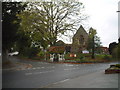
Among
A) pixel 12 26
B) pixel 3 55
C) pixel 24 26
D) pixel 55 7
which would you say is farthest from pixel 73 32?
pixel 12 26

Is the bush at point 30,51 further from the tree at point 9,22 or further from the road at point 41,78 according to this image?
the road at point 41,78

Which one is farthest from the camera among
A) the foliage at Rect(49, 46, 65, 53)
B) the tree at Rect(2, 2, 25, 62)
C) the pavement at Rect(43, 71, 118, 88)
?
the foliage at Rect(49, 46, 65, 53)

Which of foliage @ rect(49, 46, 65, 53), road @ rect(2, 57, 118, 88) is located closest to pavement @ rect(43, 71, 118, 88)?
road @ rect(2, 57, 118, 88)

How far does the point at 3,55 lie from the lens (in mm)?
33594

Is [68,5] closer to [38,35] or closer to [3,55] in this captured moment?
[38,35]

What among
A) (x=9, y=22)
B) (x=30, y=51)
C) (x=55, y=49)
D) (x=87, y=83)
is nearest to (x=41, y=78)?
(x=87, y=83)

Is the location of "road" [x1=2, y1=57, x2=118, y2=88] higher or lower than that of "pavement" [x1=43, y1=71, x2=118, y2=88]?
lower

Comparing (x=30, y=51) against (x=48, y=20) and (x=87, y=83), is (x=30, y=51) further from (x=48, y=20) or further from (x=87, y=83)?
(x=87, y=83)

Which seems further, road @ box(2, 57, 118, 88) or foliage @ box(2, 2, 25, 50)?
foliage @ box(2, 2, 25, 50)

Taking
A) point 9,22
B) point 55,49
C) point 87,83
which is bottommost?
point 87,83

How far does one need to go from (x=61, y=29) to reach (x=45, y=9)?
4930 millimetres

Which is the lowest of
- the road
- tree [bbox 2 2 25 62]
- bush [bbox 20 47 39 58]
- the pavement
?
the road

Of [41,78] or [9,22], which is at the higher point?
[9,22]

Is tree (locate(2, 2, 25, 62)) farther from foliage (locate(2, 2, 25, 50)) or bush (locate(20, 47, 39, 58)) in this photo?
bush (locate(20, 47, 39, 58))
